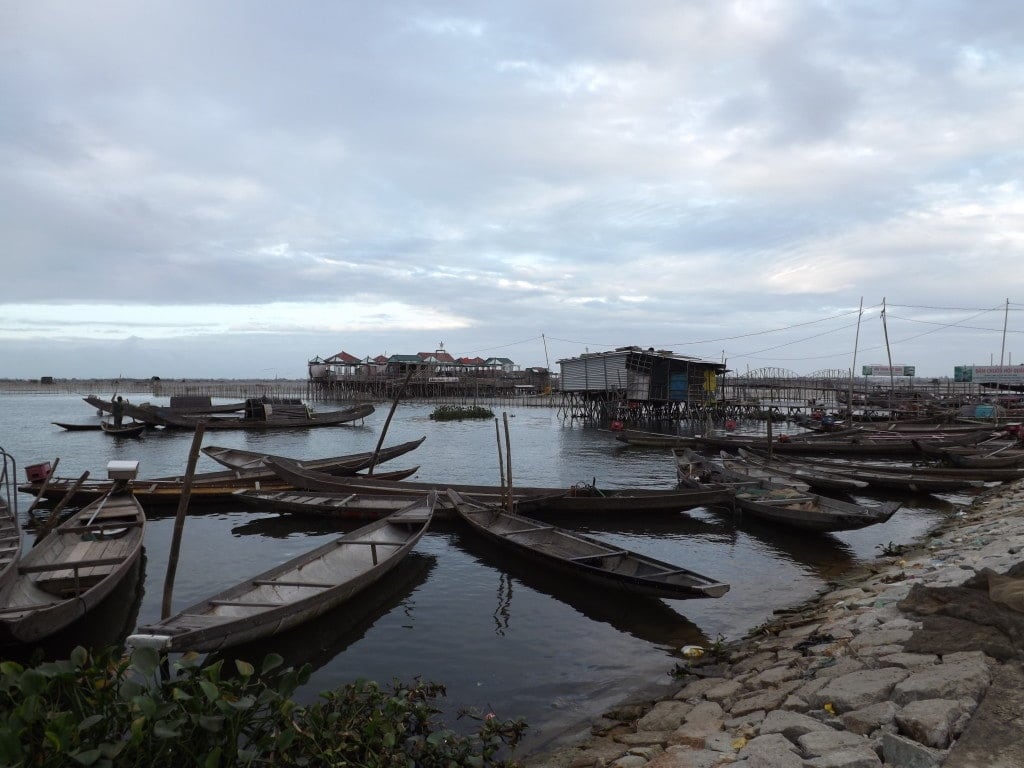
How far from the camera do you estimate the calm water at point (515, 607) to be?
7.79m

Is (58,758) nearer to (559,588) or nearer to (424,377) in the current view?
(559,588)

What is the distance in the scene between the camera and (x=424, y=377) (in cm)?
7194

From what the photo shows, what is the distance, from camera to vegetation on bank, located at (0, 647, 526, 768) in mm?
3711

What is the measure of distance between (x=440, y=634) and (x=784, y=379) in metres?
57.6

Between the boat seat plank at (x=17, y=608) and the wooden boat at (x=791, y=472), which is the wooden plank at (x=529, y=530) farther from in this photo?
the wooden boat at (x=791, y=472)

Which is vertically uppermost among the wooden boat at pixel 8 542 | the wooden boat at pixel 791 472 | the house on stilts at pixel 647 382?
the house on stilts at pixel 647 382

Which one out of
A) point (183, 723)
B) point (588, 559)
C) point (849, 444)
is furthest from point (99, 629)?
point (849, 444)

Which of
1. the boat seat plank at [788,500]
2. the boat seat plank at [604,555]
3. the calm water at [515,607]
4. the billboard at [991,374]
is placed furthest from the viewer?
the billboard at [991,374]

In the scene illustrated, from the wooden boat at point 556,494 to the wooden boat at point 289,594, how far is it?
370 centimetres

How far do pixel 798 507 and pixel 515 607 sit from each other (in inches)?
306

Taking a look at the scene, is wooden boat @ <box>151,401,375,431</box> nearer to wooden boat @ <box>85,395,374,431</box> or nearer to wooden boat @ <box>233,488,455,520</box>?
wooden boat @ <box>85,395,374,431</box>

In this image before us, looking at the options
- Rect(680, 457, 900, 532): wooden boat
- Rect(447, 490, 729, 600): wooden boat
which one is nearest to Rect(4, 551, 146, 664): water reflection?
Rect(447, 490, 729, 600): wooden boat

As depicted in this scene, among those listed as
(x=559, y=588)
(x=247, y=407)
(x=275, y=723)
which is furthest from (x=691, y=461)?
(x=247, y=407)

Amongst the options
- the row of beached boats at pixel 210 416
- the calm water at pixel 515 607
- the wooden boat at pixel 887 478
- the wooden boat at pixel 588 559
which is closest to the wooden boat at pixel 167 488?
the calm water at pixel 515 607
